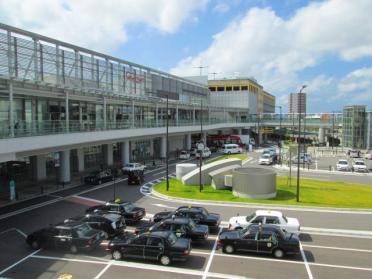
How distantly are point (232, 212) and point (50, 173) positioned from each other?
2477 cm

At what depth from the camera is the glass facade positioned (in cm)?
8375

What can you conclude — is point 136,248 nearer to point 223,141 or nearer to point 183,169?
point 183,169

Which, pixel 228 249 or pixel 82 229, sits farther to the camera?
pixel 82 229

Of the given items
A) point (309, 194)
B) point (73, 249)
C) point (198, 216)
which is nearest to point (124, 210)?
point (198, 216)

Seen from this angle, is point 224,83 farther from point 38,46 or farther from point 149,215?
point 149,215

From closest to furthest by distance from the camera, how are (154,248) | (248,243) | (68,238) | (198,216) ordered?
1. (154,248)
2. (248,243)
3. (68,238)
4. (198,216)

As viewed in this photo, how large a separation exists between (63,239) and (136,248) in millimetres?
3965

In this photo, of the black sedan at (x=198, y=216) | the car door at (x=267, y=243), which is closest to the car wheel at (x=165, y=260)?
the car door at (x=267, y=243)

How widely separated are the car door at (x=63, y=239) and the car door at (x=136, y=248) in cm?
306

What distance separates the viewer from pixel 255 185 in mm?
31078

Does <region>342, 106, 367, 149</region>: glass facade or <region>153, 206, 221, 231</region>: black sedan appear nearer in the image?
<region>153, 206, 221, 231</region>: black sedan

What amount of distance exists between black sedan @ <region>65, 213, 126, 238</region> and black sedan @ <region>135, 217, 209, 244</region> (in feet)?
6.08

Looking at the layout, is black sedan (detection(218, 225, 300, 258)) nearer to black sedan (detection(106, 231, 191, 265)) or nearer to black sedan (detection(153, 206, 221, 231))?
black sedan (detection(106, 231, 191, 265))

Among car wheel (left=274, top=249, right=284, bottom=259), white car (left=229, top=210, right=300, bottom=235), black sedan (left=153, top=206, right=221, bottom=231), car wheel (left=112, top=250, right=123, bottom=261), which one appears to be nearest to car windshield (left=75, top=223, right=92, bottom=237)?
car wheel (left=112, top=250, right=123, bottom=261)
